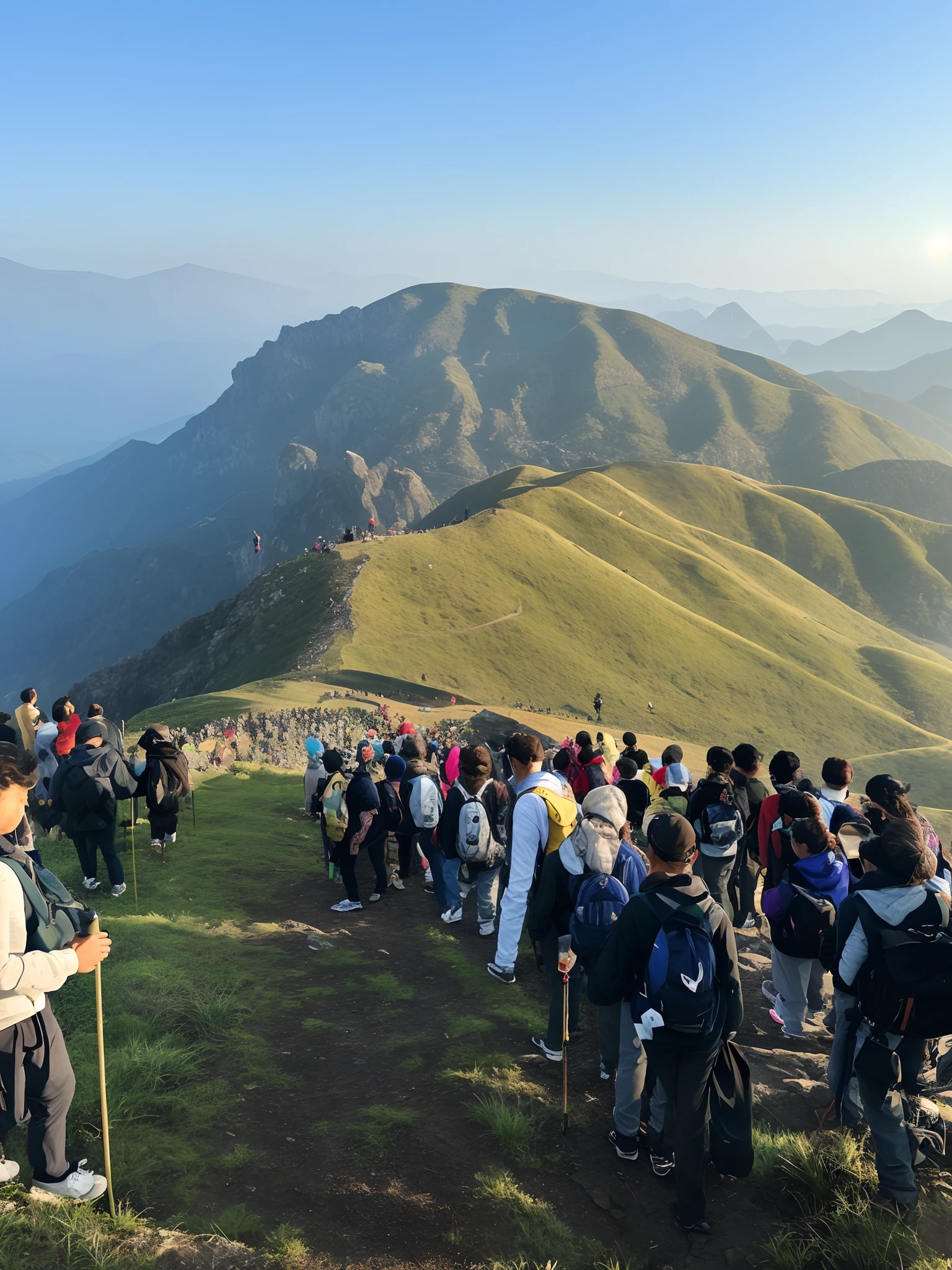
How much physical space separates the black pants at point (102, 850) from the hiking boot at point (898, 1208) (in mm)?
8857

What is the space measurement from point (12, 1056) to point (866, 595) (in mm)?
146017

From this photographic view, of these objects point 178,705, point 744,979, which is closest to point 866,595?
point 178,705

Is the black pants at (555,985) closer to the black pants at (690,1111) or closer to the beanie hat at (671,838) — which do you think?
the black pants at (690,1111)

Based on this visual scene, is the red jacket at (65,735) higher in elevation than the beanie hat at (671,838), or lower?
lower

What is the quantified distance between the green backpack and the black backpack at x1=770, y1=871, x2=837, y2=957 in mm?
6156

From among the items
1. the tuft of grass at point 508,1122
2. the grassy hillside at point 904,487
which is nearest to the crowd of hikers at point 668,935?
the tuft of grass at point 508,1122

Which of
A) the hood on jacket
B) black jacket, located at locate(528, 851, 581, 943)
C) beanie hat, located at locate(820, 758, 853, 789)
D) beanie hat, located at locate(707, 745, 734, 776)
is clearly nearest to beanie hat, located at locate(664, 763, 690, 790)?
beanie hat, located at locate(707, 745, 734, 776)

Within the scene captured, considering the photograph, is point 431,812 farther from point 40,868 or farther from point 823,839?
point 40,868

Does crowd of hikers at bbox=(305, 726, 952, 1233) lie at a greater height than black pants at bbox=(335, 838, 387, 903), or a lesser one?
greater

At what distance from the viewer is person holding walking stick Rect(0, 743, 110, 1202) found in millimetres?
4453

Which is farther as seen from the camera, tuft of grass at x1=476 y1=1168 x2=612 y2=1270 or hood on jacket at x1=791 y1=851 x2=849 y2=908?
hood on jacket at x1=791 y1=851 x2=849 y2=908

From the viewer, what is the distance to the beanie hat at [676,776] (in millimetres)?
11391

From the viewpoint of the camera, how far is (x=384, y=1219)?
5.12 meters

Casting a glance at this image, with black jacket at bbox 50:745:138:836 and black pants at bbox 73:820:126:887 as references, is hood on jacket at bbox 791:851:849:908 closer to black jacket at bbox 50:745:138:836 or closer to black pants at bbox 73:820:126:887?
black jacket at bbox 50:745:138:836
